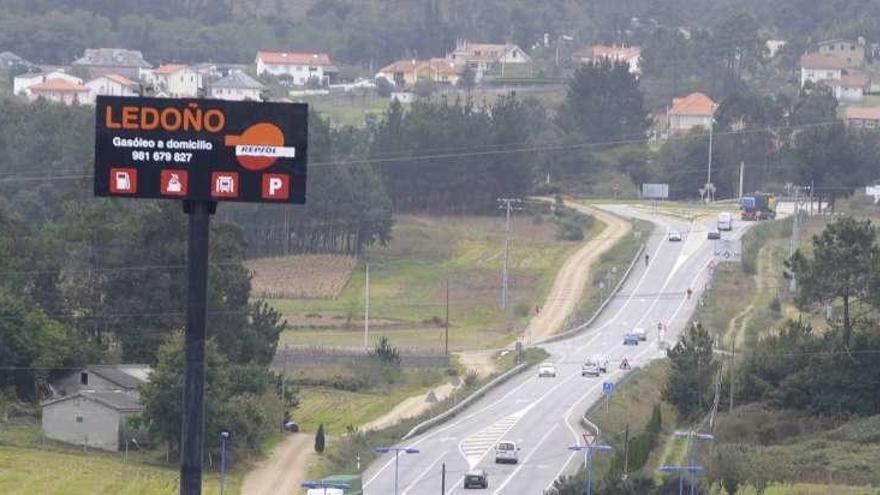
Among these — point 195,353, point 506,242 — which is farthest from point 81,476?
point 506,242

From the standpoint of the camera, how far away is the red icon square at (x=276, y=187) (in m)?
22.8

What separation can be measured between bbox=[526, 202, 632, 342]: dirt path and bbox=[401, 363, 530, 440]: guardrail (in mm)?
7593

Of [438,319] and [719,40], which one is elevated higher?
[719,40]

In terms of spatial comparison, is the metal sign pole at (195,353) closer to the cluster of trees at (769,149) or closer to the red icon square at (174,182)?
the red icon square at (174,182)

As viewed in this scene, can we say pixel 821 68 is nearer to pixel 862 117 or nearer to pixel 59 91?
pixel 862 117

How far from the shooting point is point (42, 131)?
94.9 m

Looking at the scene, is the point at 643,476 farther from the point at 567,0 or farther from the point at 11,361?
the point at 567,0

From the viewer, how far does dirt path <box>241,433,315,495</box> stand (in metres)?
45.0

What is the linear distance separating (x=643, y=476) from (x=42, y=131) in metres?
59.5

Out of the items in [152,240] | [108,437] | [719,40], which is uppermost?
[719,40]

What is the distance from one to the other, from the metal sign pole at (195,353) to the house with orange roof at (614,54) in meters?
131

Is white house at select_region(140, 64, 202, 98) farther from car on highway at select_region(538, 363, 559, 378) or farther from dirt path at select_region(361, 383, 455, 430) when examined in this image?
dirt path at select_region(361, 383, 455, 430)

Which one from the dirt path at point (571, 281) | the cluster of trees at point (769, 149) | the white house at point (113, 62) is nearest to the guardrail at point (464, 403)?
the dirt path at point (571, 281)

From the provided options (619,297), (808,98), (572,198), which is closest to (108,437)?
(619,297)
